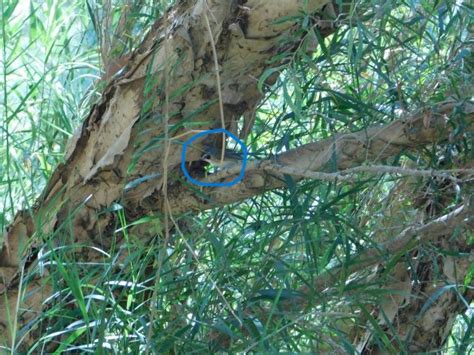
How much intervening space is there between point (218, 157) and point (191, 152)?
0.05 meters

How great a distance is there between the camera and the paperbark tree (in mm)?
1305

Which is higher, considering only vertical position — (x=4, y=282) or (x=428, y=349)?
(x=4, y=282)

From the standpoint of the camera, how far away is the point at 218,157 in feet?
4.51

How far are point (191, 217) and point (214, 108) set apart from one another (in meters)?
0.19

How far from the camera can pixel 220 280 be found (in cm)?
133

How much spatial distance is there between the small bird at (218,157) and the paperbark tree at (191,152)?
0.02m

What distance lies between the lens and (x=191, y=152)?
140 centimetres

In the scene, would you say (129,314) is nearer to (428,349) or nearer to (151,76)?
(151,76)

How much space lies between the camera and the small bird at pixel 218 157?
1335 mm

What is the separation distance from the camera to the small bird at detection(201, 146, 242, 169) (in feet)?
4.38

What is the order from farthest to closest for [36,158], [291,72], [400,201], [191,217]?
[36,158] < [400,201] < [191,217] < [291,72]

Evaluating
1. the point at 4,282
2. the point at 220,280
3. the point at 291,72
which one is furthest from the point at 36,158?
the point at 291,72

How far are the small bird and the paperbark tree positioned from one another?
0.02m

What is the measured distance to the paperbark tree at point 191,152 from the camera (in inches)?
51.4
